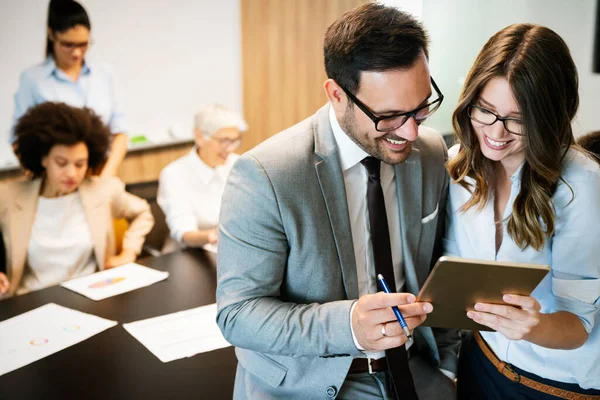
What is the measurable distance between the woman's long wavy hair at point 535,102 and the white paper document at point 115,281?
1.37 m

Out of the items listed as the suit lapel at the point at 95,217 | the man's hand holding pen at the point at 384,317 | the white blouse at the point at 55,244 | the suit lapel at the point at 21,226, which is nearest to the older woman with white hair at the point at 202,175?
the suit lapel at the point at 95,217

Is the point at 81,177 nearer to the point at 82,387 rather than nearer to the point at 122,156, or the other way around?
the point at 122,156

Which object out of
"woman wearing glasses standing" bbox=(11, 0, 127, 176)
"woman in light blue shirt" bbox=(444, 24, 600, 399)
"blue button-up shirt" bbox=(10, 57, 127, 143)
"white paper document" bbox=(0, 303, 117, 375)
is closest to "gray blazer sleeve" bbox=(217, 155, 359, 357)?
"woman in light blue shirt" bbox=(444, 24, 600, 399)

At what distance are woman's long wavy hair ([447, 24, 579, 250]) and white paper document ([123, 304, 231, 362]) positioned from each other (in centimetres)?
97

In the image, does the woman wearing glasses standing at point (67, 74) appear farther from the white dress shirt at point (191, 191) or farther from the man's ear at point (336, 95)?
the man's ear at point (336, 95)

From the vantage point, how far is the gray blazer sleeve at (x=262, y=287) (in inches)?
53.9

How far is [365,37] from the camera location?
1.37m

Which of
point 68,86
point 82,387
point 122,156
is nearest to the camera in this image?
point 82,387

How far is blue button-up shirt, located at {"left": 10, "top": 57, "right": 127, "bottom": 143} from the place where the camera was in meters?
3.48

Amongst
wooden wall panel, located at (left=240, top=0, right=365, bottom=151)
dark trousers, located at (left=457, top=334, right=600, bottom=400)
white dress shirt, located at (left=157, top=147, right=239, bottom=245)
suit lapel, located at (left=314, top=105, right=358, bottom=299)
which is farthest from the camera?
wooden wall panel, located at (left=240, top=0, right=365, bottom=151)

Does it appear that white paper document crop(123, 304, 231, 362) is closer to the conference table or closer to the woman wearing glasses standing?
the conference table

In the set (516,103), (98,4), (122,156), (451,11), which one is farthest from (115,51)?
(516,103)

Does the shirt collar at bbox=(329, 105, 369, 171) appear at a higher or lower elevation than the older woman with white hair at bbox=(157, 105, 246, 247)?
higher

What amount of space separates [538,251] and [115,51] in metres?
3.26
